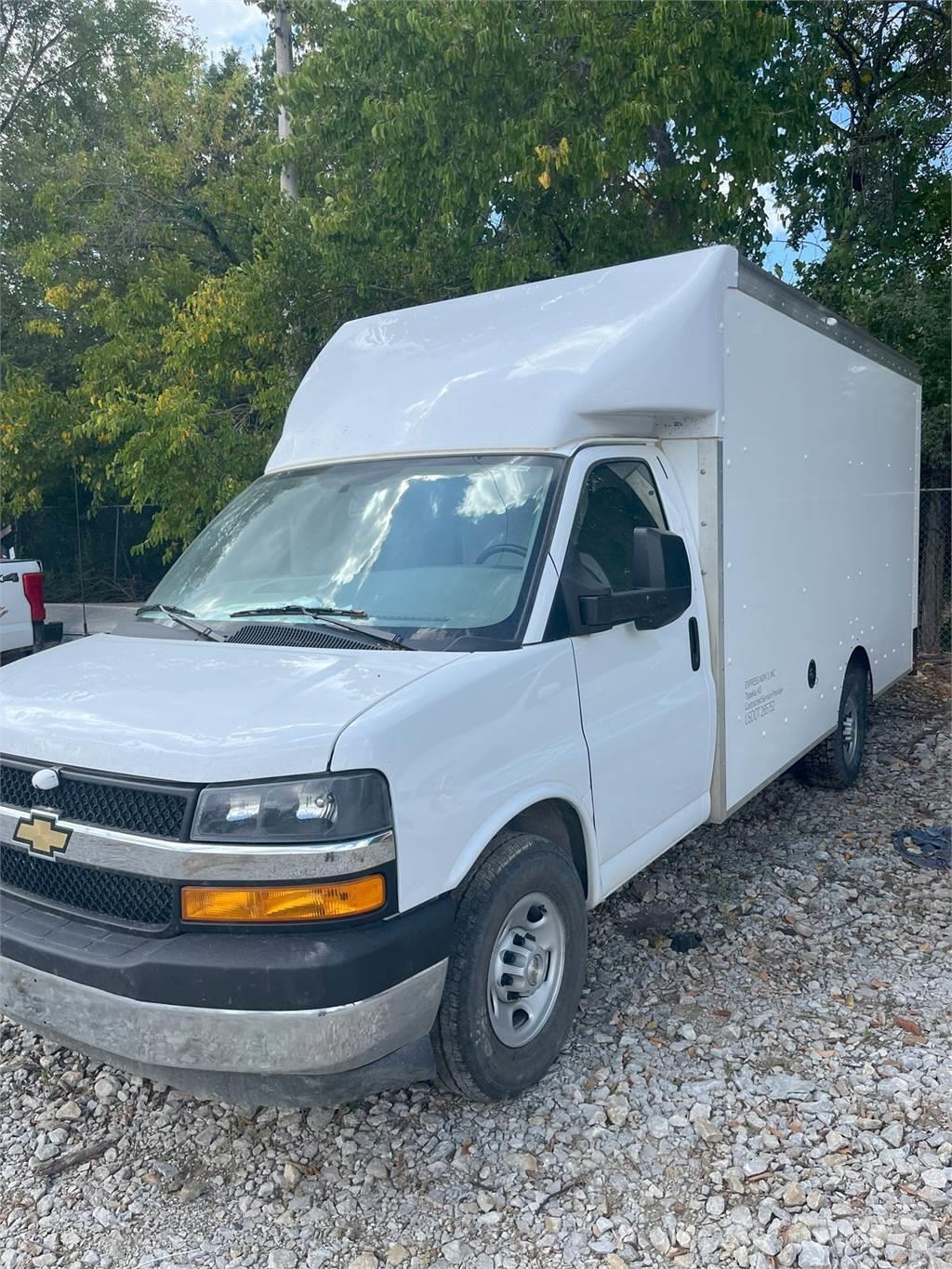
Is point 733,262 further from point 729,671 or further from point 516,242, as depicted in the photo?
point 516,242

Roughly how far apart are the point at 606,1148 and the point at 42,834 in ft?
6.66

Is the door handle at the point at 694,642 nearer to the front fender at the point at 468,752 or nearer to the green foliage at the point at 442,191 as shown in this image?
the front fender at the point at 468,752

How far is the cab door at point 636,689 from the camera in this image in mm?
3662

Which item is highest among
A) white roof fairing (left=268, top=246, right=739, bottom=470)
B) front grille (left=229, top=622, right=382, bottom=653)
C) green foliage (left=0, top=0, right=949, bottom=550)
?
green foliage (left=0, top=0, right=949, bottom=550)

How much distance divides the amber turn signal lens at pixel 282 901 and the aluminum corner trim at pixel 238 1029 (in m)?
0.24

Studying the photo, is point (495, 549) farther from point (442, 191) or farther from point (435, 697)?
point (442, 191)

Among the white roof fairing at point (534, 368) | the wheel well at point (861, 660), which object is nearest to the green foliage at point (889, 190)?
the wheel well at point (861, 660)

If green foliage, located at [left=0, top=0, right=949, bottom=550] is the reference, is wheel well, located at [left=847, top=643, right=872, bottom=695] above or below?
below

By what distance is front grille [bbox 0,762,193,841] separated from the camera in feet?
8.84

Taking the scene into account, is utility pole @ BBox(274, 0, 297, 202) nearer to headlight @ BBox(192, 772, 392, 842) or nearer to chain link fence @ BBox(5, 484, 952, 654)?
chain link fence @ BBox(5, 484, 952, 654)

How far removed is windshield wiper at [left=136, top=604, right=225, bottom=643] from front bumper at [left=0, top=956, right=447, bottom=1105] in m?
1.27

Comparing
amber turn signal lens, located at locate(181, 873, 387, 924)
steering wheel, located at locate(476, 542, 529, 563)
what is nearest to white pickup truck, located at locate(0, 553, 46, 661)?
steering wheel, located at locate(476, 542, 529, 563)

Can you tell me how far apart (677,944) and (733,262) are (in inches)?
123

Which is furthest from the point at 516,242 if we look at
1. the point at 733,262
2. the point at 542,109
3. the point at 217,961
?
the point at 217,961
